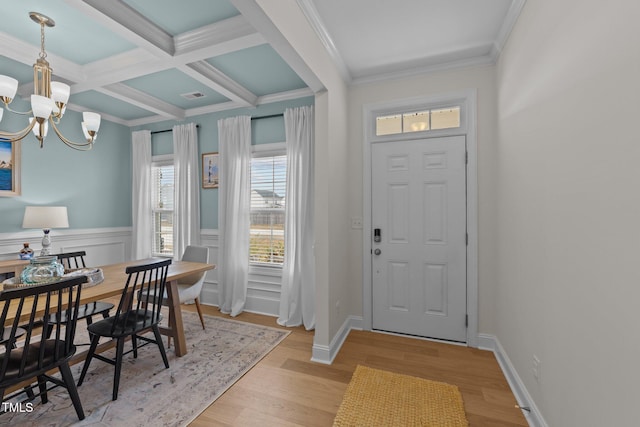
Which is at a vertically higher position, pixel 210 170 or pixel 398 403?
pixel 210 170

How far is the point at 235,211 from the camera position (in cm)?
350

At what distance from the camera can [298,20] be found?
1.87 metres

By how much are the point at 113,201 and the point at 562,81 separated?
17.5 feet

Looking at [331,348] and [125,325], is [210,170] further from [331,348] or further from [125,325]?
[331,348]

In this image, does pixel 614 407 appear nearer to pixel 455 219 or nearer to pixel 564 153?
pixel 564 153

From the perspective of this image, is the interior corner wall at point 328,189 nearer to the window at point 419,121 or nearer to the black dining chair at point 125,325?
the window at point 419,121

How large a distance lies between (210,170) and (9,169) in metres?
2.21

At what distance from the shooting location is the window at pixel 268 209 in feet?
11.3

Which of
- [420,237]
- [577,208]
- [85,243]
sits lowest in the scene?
[85,243]

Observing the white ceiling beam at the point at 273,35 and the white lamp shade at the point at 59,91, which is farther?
the white lamp shade at the point at 59,91

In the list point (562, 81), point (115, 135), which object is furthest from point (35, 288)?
point (115, 135)

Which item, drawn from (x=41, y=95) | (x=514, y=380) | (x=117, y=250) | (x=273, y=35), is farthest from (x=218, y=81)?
(x=514, y=380)

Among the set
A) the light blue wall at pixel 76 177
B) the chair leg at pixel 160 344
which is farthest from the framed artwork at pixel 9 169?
the chair leg at pixel 160 344

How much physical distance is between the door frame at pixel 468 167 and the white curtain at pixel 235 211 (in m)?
1.52
